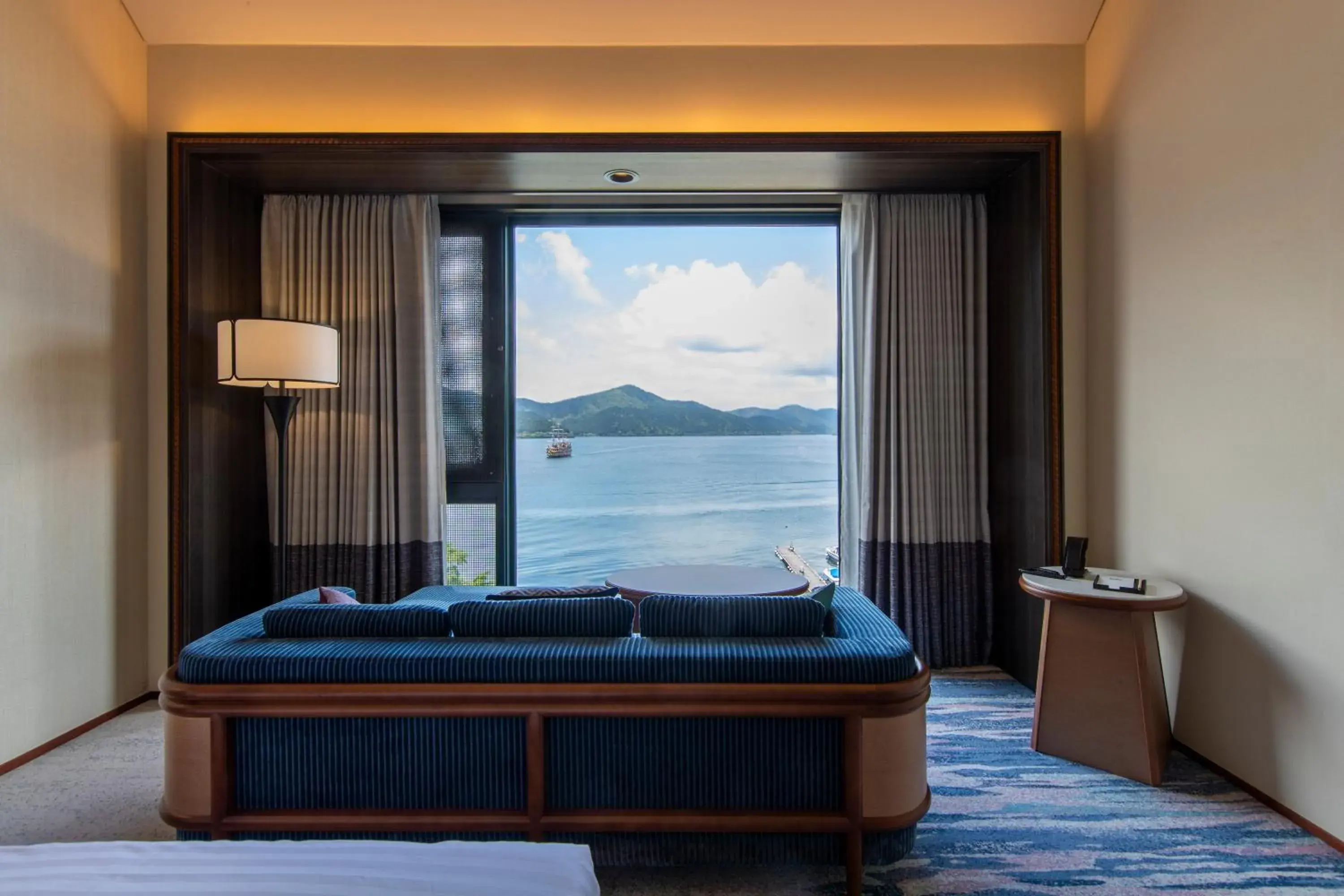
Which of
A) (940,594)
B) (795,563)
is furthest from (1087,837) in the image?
(795,563)

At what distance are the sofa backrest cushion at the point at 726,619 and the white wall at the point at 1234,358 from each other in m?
1.46

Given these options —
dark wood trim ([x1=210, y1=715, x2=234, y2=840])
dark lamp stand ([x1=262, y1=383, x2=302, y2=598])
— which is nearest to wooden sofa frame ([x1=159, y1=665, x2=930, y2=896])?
dark wood trim ([x1=210, y1=715, x2=234, y2=840])

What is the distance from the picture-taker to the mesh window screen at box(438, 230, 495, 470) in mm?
4039

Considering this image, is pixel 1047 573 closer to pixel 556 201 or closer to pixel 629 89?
pixel 629 89

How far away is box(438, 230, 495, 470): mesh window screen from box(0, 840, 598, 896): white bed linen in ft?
9.58

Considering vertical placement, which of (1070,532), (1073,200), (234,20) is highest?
(234,20)

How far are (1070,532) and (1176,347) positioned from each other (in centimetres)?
96

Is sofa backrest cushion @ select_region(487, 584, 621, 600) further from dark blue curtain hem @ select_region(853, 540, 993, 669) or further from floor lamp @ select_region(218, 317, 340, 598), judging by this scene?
dark blue curtain hem @ select_region(853, 540, 993, 669)

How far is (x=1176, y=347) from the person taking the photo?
2771 mm

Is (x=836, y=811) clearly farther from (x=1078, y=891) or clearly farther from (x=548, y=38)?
(x=548, y=38)

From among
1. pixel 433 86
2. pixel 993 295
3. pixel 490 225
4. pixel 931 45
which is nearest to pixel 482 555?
pixel 490 225

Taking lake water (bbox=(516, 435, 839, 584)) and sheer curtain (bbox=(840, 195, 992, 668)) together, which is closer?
sheer curtain (bbox=(840, 195, 992, 668))

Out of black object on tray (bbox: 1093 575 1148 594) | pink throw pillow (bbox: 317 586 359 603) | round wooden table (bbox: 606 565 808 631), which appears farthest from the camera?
round wooden table (bbox: 606 565 808 631)

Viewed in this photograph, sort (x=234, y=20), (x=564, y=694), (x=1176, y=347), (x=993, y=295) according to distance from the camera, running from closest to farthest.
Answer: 1. (x=564, y=694)
2. (x=1176, y=347)
3. (x=234, y=20)
4. (x=993, y=295)
